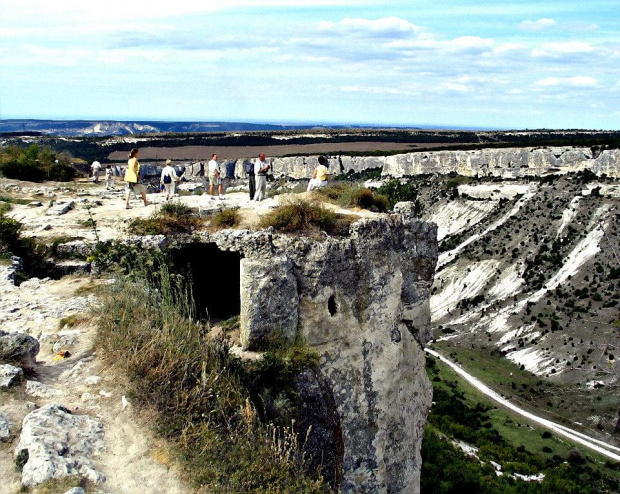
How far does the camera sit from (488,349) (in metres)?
31.4

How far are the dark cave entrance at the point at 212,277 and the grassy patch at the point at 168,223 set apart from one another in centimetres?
37

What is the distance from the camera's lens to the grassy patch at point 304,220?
9.20 metres

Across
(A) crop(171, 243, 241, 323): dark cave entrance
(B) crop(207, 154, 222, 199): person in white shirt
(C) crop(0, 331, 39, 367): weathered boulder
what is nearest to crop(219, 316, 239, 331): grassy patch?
(A) crop(171, 243, 241, 323): dark cave entrance

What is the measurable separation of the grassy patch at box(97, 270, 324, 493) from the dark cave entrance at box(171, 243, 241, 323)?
10.7ft

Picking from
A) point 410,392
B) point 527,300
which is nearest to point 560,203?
point 527,300

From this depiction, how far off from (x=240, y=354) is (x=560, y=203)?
137 feet

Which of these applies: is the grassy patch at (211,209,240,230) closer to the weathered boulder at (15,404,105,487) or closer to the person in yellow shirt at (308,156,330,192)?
the person in yellow shirt at (308,156,330,192)

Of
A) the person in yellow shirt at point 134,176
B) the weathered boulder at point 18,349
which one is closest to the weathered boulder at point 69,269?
the weathered boulder at point 18,349

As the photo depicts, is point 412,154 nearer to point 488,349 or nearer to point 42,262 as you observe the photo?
point 488,349

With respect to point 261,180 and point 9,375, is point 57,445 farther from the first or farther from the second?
point 261,180

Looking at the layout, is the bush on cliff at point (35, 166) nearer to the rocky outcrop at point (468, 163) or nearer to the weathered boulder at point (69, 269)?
the weathered boulder at point (69, 269)

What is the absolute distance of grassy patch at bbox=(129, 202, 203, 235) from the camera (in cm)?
988

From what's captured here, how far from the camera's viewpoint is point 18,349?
5.76 metres

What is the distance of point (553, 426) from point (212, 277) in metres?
18.9
